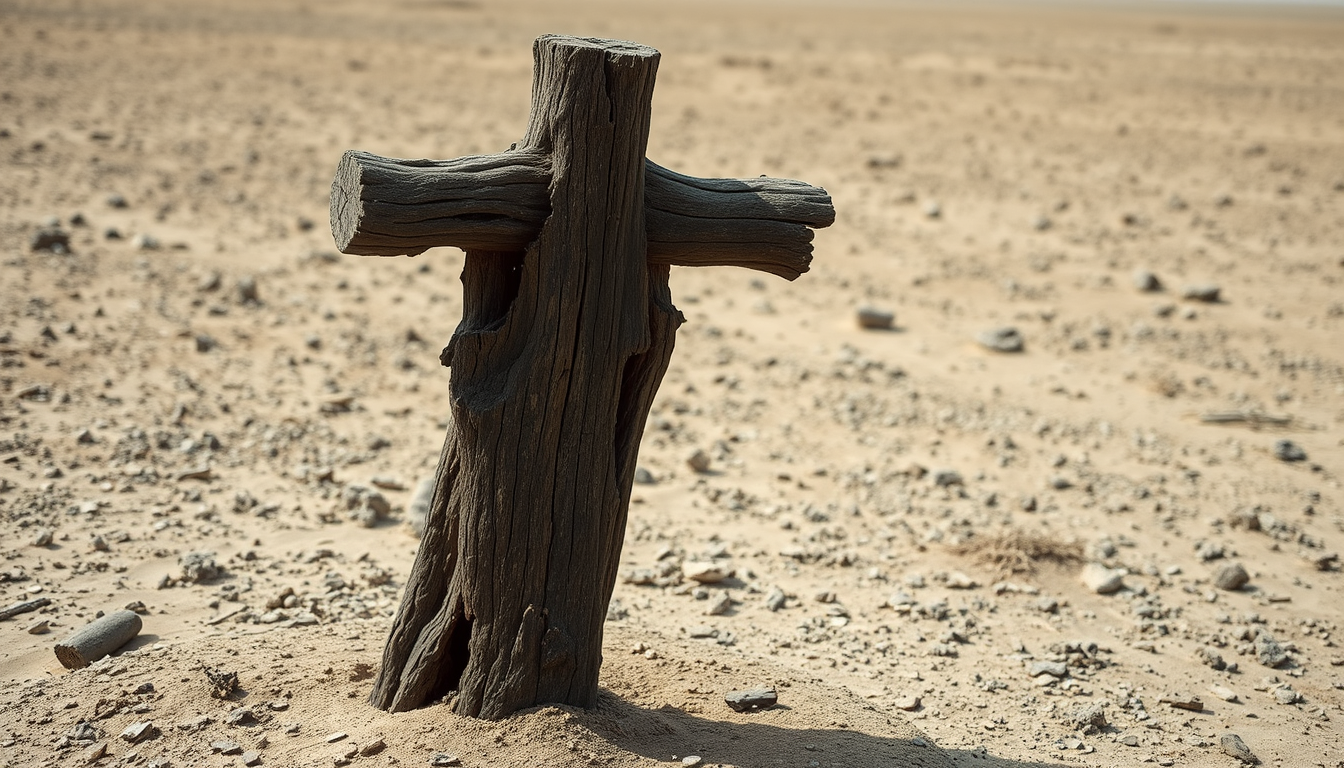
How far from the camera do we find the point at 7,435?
617cm

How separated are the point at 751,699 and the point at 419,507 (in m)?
2.30

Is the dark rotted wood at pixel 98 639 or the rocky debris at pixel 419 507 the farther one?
the rocky debris at pixel 419 507

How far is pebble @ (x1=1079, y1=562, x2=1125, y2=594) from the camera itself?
5.48 metres

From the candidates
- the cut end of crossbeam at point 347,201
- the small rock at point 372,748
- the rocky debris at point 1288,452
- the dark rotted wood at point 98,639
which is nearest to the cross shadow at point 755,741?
the small rock at point 372,748

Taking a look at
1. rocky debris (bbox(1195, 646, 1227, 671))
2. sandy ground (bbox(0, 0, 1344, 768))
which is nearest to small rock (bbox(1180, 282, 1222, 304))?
sandy ground (bbox(0, 0, 1344, 768))

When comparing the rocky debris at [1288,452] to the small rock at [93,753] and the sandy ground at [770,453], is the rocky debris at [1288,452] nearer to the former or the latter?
the sandy ground at [770,453]

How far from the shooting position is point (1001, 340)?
29.2 ft

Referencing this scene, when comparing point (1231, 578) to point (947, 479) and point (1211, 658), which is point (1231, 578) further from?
point (947, 479)

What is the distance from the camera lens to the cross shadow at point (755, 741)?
3578 millimetres

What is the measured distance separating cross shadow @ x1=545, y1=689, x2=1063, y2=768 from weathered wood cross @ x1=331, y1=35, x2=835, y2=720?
0.65 feet

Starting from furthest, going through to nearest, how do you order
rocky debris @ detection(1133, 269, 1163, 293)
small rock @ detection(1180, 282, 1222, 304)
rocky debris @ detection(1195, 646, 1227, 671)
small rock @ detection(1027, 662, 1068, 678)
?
rocky debris @ detection(1133, 269, 1163, 293), small rock @ detection(1180, 282, 1222, 304), rocky debris @ detection(1195, 646, 1227, 671), small rock @ detection(1027, 662, 1068, 678)

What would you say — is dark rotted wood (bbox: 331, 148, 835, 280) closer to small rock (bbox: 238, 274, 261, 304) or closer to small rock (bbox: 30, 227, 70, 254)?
small rock (bbox: 238, 274, 261, 304)

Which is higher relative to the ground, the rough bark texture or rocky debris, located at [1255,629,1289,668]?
the rough bark texture

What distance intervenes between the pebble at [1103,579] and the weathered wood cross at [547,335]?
2758 mm
